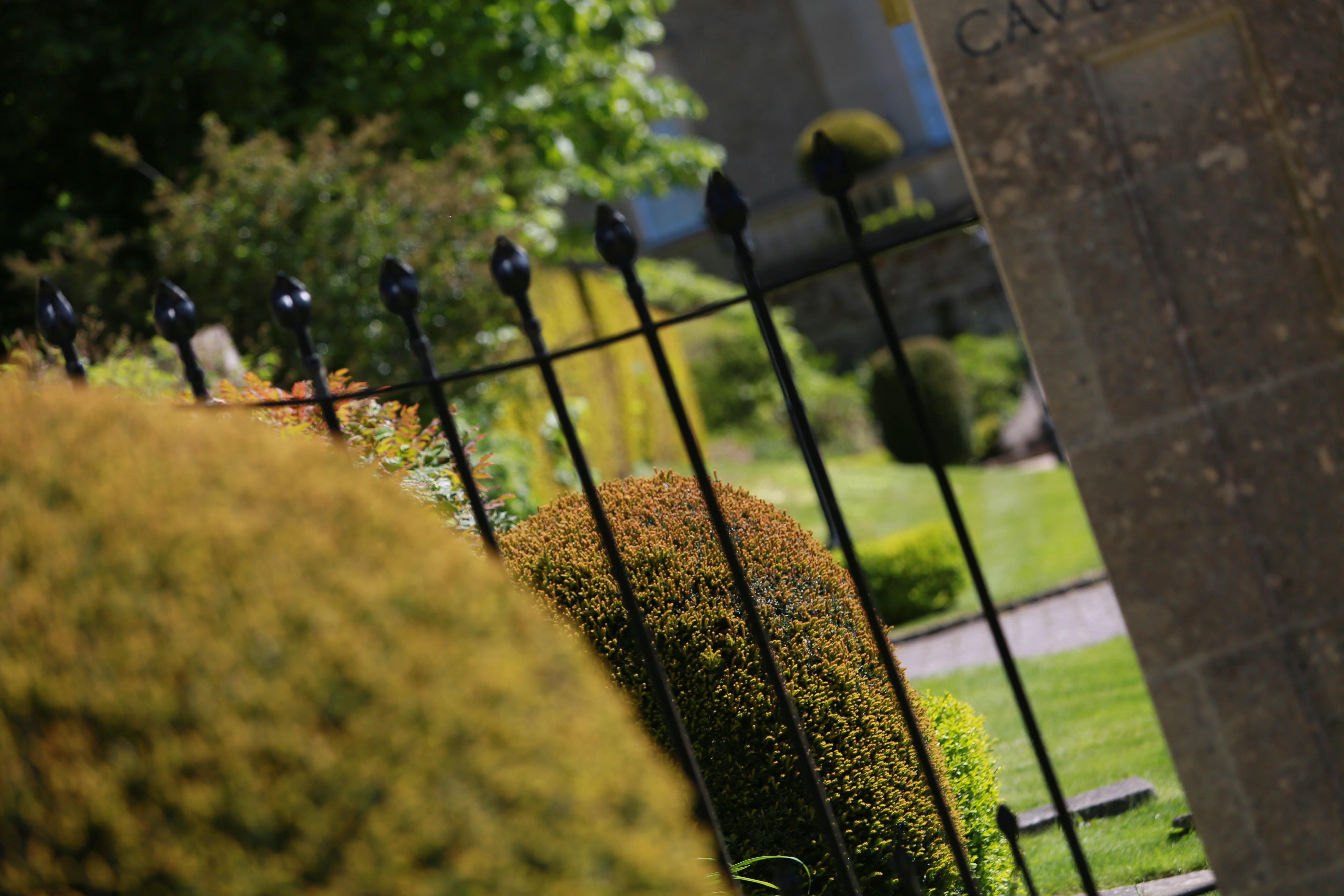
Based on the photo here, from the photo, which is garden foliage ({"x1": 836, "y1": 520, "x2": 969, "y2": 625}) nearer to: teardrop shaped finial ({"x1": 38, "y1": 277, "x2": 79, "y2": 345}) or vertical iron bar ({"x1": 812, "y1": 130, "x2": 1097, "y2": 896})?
vertical iron bar ({"x1": 812, "y1": 130, "x2": 1097, "y2": 896})

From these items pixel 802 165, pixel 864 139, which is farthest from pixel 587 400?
pixel 802 165

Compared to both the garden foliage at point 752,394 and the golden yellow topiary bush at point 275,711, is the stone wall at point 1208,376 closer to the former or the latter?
the golden yellow topiary bush at point 275,711

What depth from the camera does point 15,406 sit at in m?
1.40

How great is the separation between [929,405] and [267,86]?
10.5 meters

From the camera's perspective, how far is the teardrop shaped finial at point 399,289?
2.26 metres

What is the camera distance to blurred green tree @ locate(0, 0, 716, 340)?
341 inches

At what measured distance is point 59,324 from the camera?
89.7 inches

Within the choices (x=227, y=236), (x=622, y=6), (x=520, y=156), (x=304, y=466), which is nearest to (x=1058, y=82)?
(x=304, y=466)

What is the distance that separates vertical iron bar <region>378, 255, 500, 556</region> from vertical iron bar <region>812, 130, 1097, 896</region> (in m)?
0.84

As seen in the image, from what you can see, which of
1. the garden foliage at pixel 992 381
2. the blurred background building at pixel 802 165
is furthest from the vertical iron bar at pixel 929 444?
the blurred background building at pixel 802 165

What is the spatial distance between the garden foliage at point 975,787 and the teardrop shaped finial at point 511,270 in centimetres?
162

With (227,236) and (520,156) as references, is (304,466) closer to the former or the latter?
(227,236)

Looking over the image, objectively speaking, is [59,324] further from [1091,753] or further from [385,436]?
[1091,753]

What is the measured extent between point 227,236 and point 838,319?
13862 mm
